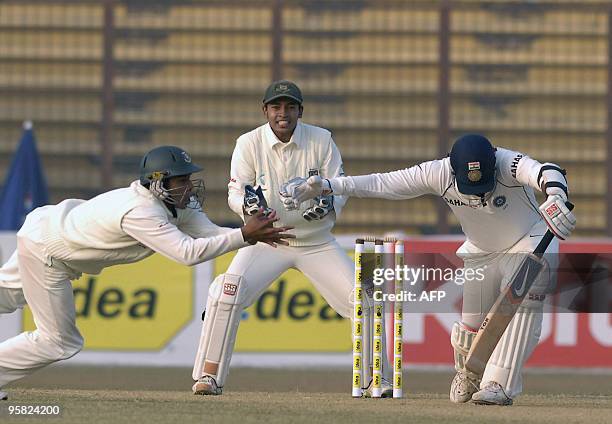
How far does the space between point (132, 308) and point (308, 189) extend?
20.3 ft

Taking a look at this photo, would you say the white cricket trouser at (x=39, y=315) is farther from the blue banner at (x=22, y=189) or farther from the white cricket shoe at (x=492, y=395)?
the blue banner at (x=22, y=189)

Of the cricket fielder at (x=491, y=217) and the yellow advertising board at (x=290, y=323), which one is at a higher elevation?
the cricket fielder at (x=491, y=217)

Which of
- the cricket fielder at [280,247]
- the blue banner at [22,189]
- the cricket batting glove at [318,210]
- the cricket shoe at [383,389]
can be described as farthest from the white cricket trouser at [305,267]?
the blue banner at [22,189]

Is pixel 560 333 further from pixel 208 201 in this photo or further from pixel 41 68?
pixel 41 68

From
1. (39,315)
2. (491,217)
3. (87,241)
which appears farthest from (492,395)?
(39,315)

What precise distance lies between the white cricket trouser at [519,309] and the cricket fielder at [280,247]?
2.56ft

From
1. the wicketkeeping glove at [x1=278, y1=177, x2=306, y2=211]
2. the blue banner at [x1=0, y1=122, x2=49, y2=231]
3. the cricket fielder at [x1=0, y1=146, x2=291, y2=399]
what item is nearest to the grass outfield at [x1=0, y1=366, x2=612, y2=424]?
the cricket fielder at [x1=0, y1=146, x2=291, y2=399]

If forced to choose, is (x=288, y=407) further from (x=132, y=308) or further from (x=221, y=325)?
(x=132, y=308)

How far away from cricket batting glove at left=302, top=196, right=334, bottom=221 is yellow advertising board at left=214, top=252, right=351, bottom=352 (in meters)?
5.31

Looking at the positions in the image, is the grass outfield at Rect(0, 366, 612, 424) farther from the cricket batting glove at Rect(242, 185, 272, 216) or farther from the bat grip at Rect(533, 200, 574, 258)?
the cricket batting glove at Rect(242, 185, 272, 216)

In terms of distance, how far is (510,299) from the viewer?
9523mm

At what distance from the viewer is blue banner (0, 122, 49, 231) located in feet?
66.8

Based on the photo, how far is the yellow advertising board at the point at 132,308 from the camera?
1537 centimetres

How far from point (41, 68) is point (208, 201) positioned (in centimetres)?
373
